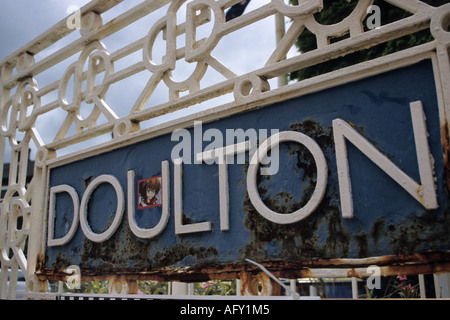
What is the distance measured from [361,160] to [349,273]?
15.7 inches

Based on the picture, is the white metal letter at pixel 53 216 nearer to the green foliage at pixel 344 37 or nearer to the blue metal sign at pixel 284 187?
the blue metal sign at pixel 284 187

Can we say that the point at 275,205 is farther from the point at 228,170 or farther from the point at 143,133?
the point at 143,133

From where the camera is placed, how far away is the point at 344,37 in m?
3.78

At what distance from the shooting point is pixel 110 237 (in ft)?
7.23

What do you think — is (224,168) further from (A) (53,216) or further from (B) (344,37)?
(B) (344,37)

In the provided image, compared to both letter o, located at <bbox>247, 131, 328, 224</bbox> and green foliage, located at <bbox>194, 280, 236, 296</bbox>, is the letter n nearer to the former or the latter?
letter o, located at <bbox>247, 131, 328, 224</bbox>

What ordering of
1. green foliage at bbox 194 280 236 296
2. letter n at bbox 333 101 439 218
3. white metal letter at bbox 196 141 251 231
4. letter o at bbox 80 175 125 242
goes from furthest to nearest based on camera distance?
1. green foliage at bbox 194 280 236 296
2. letter o at bbox 80 175 125 242
3. white metal letter at bbox 196 141 251 231
4. letter n at bbox 333 101 439 218

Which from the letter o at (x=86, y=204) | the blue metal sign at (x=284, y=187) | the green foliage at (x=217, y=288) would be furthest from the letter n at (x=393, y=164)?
the green foliage at (x=217, y=288)

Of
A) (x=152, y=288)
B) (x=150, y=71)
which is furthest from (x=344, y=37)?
(x=152, y=288)

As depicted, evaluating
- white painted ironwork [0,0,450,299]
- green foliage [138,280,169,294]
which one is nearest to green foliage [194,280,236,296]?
green foliage [138,280,169,294]

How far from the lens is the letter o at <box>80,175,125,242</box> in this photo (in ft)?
7.14

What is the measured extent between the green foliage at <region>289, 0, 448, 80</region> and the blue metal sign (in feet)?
7.93

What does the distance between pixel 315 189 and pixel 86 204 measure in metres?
1.39

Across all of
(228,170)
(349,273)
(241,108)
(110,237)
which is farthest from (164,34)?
(349,273)
